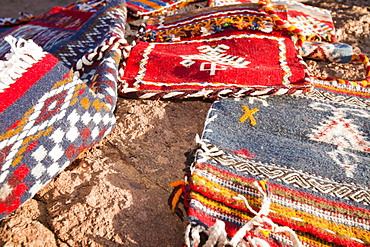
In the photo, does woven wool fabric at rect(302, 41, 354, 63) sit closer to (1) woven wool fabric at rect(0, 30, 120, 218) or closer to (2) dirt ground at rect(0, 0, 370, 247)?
(2) dirt ground at rect(0, 0, 370, 247)

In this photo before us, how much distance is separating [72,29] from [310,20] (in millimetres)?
1831

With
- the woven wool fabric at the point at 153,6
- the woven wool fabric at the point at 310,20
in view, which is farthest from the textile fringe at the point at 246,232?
the woven wool fabric at the point at 153,6

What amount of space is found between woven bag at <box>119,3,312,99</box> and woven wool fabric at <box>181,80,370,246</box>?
0.34ft

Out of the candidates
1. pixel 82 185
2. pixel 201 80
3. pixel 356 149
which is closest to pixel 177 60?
pixel 201 80

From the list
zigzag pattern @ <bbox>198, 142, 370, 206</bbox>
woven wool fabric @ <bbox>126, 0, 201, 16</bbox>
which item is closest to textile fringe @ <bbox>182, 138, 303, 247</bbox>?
zigzag pattern @ <bbox>198, 142, 370, 206</bbox>

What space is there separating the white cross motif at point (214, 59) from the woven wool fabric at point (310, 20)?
2.01 ft

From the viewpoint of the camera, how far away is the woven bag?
1.71 meters

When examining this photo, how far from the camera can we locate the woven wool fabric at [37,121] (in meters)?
1.19

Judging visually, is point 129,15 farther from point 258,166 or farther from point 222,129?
point 258,166

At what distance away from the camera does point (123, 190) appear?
52.5 inches

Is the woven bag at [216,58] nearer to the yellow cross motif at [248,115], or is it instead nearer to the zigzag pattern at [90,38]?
the yellow cross motif at [248,115]

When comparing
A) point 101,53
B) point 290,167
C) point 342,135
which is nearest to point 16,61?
point 101,53

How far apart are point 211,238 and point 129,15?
211cm

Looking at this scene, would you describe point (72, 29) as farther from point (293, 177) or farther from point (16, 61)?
point (293, 177)
